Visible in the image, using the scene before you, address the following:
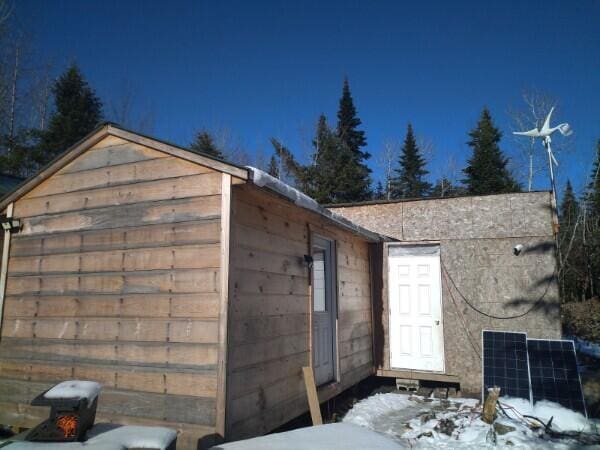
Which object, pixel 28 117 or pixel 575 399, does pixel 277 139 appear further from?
pixel 575 399

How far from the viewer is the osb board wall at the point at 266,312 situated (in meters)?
3.87

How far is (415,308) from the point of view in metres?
7.95

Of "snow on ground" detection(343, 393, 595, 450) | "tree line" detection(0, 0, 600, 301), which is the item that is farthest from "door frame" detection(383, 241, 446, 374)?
"tree line" detection(0, 0, 600, 301)

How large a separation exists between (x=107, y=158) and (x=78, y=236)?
3.01 feet

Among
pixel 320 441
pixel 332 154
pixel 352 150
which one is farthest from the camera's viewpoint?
pixel 352 150

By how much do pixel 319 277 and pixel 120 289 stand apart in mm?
2948

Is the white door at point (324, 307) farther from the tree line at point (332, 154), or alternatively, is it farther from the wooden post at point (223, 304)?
the tree line at point (332, 154)

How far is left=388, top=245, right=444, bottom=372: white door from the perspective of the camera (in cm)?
776

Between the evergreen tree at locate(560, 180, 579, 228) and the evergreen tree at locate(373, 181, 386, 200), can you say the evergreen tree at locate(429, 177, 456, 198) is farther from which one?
the evergreen tree at locate(560, 180, 579, 228)

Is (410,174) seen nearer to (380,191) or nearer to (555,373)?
(380,191)

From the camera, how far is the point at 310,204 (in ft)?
15.5

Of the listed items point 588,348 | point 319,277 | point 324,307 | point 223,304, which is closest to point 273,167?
point 588,348

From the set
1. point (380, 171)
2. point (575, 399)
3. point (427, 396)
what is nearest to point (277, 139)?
point (380, 171)

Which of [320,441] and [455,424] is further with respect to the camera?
[455,424]
